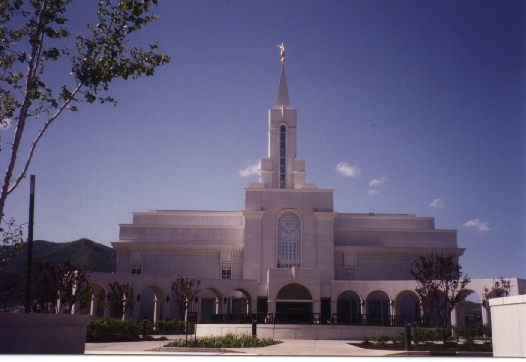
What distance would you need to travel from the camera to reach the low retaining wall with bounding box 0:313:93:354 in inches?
471

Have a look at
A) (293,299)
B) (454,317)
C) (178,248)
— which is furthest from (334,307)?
(178,248)

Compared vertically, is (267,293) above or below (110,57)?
below

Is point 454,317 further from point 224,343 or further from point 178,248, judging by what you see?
point 178,248

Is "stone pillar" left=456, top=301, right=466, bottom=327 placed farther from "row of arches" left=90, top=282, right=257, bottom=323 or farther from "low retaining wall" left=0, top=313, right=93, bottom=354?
"low retaining wall" left=0, top=313, right=93, bottom=354

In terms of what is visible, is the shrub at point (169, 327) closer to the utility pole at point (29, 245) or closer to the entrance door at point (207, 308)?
the entrance door at point (207, 308)

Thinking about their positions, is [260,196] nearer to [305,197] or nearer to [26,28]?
[305,197]

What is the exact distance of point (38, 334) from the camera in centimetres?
1215

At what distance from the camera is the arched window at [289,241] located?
4409 centimetres

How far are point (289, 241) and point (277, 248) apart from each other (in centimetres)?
110

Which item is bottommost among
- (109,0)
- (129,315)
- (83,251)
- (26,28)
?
(129,315)

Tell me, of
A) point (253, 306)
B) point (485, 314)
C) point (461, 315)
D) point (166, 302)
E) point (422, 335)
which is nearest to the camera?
point (422, 335)

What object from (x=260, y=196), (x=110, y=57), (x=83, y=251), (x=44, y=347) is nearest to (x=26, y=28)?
(x=110, y=57)

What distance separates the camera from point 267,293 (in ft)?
136

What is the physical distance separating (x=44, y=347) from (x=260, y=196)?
108 ft
